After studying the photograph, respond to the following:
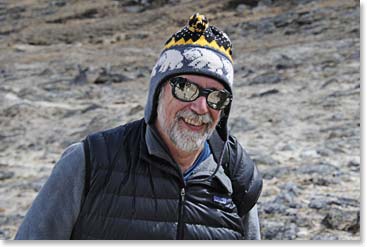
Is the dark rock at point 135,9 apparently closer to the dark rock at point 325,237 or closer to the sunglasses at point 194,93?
the dark rock at point 325,237

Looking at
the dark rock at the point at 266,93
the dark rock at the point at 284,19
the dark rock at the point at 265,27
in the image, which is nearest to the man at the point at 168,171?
the dark rock at the point at 266,93

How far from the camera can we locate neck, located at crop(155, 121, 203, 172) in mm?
2350

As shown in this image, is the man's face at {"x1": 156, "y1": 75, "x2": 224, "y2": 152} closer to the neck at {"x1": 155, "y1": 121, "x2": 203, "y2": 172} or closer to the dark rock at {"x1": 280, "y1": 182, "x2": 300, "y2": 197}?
the neck at {"x1": 155, "y1": 121, "x2": 203, "y2": 172}

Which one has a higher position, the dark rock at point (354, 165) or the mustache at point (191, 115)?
the mustache at point (191, 115)

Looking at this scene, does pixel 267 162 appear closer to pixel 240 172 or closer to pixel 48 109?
pixel 240 172

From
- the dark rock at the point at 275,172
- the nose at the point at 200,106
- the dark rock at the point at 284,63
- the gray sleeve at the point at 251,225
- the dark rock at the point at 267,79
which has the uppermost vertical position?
the nose at the point at 200,106

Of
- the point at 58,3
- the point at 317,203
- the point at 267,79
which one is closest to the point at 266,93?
the point at 267,79

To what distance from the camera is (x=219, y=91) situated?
2.32 metres

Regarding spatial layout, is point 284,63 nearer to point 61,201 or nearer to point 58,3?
point 61,201

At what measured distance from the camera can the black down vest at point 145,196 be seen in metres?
2.21

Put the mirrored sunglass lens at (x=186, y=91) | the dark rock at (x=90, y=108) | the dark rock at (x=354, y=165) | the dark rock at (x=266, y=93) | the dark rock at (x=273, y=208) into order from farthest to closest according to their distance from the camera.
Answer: the dark rock at (x=90, y=108)
the dark rock at (x=266, y=93)
the dark rock at (x=354, y=165)
the dark rock at (x=273, y=208)
the mirrored sunglass lens at (x=186, y=91)

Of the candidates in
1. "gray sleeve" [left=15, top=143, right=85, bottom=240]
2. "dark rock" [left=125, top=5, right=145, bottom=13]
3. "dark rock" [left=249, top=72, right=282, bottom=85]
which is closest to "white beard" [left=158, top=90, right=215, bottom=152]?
"gray sleeve" [left=15, top=143, right=85, bottom=240]

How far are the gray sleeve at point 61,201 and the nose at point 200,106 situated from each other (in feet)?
1.43

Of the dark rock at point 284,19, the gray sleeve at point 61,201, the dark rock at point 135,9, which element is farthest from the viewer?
the dark rock at point 135,9
